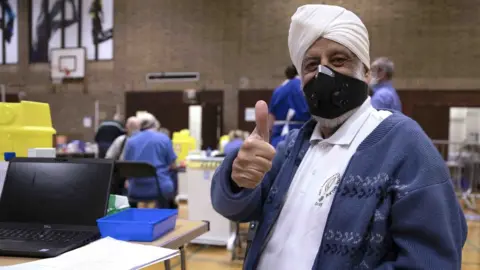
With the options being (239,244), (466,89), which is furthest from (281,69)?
(239,244)

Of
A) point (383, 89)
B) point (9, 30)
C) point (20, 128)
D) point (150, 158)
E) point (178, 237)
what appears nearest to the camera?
point (178, 237)

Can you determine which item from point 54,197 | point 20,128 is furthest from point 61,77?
point 54,197

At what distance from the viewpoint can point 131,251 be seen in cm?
119

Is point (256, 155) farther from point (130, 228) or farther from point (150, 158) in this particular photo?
point (150, 158)

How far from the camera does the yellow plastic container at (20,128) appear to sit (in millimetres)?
1769

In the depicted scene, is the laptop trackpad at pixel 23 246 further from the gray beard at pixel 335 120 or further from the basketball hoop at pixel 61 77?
the basketball hoop at pixel 61 77

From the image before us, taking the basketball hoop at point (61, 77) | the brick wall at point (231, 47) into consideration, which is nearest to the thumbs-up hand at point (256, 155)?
the brick wall at point (231, 47)

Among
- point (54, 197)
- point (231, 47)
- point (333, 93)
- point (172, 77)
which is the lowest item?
point (54, 197)

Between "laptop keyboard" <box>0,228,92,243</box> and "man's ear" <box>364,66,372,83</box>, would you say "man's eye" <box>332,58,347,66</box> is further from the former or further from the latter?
"laptop keyboard" <box>0,228,92,243</box>

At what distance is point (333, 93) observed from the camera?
48.4 inches

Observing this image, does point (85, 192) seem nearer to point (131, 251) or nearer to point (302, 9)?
point (131, 251)

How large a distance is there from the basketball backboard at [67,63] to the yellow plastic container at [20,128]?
11016 millimetres

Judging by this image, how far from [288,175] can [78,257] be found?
25.2 inches

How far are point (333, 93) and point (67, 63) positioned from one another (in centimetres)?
1239
